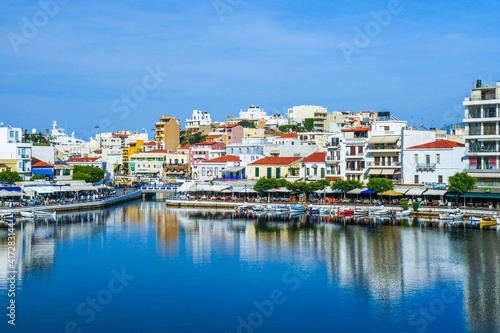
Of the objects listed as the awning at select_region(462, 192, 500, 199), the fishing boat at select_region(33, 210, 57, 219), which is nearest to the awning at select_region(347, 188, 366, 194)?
the awning at select_region(462, 192, 500, 199)

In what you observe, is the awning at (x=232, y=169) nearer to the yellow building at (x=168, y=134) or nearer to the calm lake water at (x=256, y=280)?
the calm lake water at (x=256, y=280)

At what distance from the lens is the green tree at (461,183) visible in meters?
38.0

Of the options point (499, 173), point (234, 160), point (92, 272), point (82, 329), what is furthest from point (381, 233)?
point (234, 160)

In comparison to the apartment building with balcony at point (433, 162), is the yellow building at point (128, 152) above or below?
above

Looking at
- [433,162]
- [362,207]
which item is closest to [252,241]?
[362,207]

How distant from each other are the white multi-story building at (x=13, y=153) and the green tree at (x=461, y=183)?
27.4m

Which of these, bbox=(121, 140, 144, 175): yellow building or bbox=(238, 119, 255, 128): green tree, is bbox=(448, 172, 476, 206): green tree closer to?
bbox=(121, 140, 144, 175): yellow building

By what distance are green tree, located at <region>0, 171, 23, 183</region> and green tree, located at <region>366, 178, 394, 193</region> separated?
21596mm

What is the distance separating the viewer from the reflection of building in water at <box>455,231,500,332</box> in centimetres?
1908

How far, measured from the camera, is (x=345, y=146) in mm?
46594

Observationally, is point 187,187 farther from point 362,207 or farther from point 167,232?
point 167,232

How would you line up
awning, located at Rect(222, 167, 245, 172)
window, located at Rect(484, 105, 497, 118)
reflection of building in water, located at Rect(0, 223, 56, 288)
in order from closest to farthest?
1. reflection of building in water, located at Rect(0, 223, 56, 288)
2. window, located at Rect(484, 105, 497, 118)
3. awning, located at Rect(222, 167, 245, 172)

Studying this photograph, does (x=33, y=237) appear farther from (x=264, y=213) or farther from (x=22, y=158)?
(x=22, y=158)

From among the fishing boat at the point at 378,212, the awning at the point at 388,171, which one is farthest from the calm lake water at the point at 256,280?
the awning at the point at 388,171
